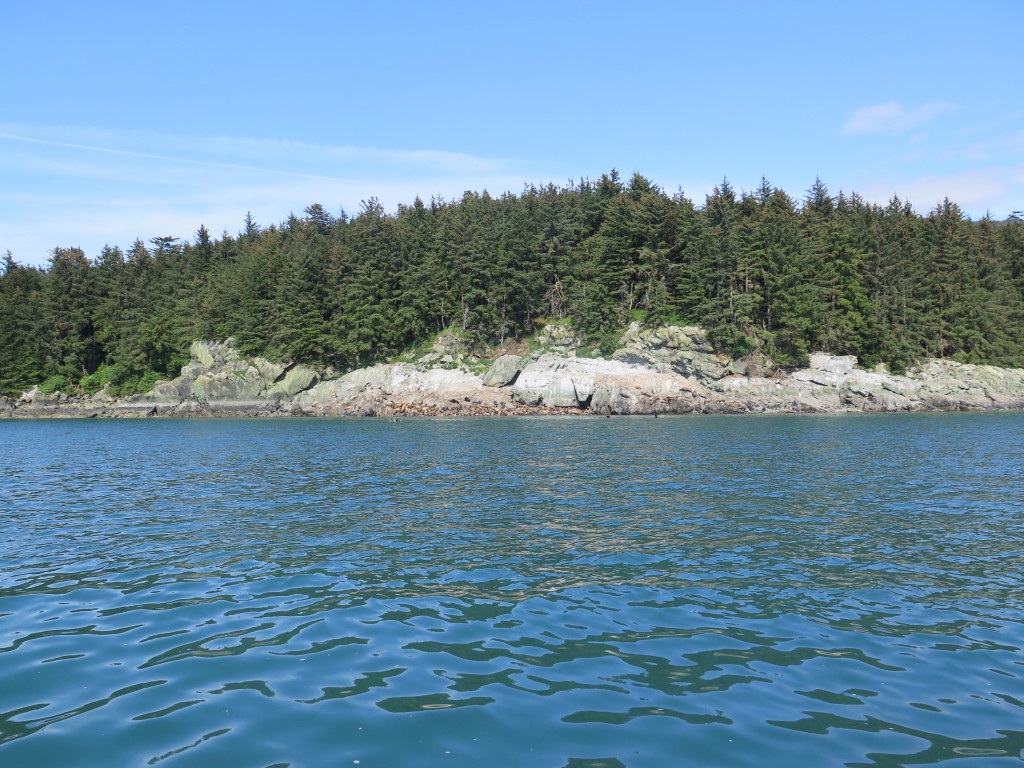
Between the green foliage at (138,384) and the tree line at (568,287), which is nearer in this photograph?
the tree line at (568,287)

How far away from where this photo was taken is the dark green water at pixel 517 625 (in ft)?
18.7

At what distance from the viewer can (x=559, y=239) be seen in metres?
83.2

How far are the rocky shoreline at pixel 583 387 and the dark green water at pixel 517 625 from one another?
46.3 meters

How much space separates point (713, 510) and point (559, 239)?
231ft

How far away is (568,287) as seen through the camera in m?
81.3

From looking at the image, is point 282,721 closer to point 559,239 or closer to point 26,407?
point 559,239

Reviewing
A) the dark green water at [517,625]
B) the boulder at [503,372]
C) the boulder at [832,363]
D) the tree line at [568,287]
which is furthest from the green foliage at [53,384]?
the boulder at [832,363]

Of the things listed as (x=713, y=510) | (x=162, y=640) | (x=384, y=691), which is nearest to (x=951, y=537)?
(x=713, y=510)

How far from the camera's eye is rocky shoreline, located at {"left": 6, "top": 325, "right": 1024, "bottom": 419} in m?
65.1

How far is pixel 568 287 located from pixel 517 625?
7466 centimetres

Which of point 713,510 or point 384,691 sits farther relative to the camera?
point 713,510

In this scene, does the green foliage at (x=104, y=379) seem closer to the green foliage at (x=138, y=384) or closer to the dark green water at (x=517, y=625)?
the green foliage at (x=138, y=384)

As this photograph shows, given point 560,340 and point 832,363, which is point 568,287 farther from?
point 832,363

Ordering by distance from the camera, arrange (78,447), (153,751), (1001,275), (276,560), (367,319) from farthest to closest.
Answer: (1001,275)
(367,319)
(78,447)
(276,560)
(153,751)
